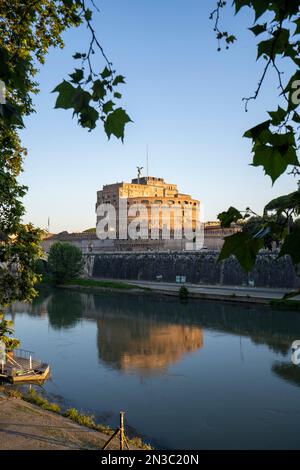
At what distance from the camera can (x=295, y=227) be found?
3.78 feet

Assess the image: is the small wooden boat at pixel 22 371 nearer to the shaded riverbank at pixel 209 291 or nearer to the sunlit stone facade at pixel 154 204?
the shaded riverbank at pixel 209 291

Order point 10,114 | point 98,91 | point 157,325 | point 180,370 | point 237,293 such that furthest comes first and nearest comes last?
point 237,293
point 157,325
point 180,370
point 98,91
point 10,114

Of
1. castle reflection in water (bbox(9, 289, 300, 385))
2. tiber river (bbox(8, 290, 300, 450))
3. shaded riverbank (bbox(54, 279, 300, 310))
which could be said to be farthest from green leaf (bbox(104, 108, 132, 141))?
shaded riverbank (bbox(54, 279, 300, 310))

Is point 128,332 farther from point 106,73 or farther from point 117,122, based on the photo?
point 117,122

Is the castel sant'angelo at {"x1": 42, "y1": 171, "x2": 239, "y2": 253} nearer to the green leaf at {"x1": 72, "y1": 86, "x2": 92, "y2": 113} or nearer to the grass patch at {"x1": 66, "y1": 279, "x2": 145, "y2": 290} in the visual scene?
the grass patch at {"x1": 66, "y1": 279, "x2": 145, "y2": 290}

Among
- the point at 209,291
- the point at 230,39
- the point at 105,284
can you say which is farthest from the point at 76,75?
the point at 105,284

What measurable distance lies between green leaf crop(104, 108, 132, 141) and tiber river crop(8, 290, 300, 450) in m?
9.47

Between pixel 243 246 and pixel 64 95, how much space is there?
858mm

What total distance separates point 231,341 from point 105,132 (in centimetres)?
1963

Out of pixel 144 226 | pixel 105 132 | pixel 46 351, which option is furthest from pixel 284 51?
pixel 144 226

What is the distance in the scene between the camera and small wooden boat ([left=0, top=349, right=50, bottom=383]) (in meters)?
13.3

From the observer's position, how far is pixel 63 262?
44844 millimetres

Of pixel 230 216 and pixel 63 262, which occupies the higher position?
pixel 230 216

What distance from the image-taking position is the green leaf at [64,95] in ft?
4.99
